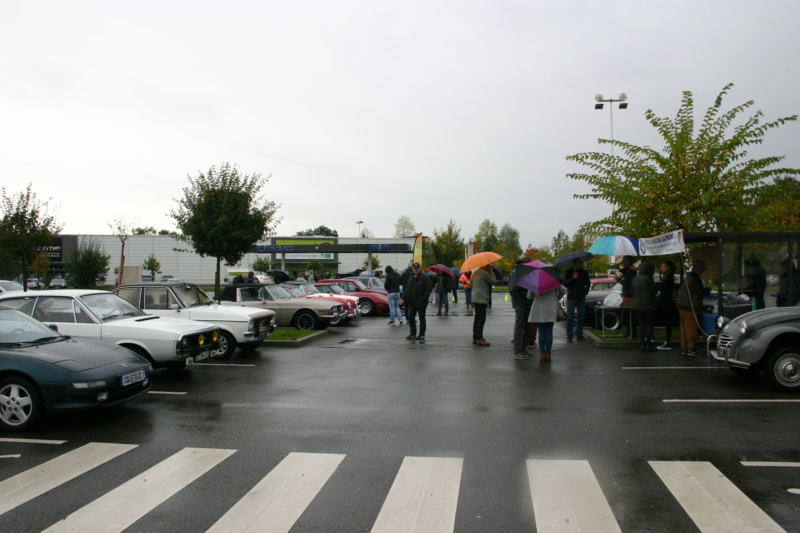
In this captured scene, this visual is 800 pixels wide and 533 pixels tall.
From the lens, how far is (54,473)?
5.06 m

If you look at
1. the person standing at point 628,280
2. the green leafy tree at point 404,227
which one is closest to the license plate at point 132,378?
the person standing at point 628,280

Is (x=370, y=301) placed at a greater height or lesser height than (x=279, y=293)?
lesser

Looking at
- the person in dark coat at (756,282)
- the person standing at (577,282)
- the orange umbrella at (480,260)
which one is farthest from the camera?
the person standing at (577,282)

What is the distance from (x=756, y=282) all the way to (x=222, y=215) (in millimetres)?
15159

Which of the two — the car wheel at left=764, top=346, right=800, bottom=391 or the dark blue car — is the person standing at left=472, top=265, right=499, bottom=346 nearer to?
the car wheel at left=764, top=346, right=800, bottom=391

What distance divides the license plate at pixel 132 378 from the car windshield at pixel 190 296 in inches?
193

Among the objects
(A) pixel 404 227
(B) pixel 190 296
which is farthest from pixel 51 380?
(A) pixel 404 227

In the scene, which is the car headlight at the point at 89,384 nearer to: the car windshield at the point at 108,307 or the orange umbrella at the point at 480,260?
the car windshield at the point at 108,307

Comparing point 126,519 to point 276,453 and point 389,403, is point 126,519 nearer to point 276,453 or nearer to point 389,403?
point 276,453

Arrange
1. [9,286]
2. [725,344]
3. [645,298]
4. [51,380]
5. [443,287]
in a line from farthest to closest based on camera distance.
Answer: [9,286]
[443,287]
[645,298]
[725,344]
[51,380]

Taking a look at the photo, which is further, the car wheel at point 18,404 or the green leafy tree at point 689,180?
the green leafy tree at point 689,180

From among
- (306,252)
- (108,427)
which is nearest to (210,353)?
(108,427)

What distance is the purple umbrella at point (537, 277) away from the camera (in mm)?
10766

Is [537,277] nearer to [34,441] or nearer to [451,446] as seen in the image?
[451,446]
